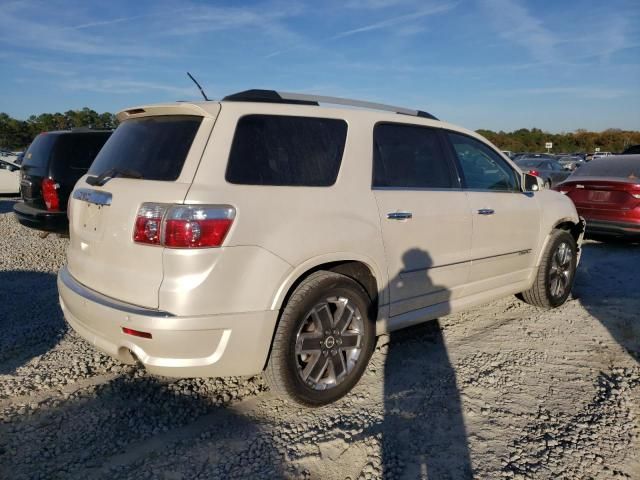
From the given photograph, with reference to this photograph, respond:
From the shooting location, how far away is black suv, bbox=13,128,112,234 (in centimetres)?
652

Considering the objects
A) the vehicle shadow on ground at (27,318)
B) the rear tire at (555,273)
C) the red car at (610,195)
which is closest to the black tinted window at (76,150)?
the vehicle shadow on ground at (27,318)

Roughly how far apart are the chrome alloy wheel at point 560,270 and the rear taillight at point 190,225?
148 inches

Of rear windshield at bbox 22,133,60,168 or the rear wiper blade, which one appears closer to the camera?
the rear wiper blade

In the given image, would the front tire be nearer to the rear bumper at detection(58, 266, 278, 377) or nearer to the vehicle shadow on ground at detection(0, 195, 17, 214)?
the rear bumper at detection(58, 266, 278, 377)

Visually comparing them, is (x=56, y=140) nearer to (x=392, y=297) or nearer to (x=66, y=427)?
(x=66, y=427)

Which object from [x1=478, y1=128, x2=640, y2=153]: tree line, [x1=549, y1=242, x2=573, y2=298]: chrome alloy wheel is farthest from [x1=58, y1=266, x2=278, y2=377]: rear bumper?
[x1=478, y1=128, x2=640, y2=153]: tree line

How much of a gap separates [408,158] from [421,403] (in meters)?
1.75

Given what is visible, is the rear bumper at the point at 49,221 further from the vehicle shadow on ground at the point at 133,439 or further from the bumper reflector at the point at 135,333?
the bumper reflector at the point at 135,333

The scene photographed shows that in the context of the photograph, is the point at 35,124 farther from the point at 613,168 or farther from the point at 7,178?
the point at 613,168

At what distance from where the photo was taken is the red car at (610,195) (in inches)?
297

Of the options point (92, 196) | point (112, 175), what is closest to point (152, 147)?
point (112, 175)

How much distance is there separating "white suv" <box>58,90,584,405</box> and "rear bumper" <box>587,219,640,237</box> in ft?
16.1

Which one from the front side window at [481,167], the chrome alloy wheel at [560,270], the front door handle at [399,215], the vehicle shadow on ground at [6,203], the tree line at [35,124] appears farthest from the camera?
the tree line at [35,124]

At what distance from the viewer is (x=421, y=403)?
3.17m
